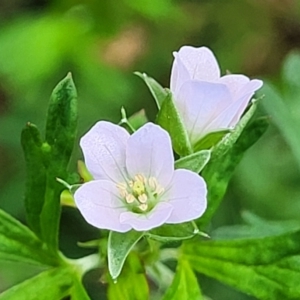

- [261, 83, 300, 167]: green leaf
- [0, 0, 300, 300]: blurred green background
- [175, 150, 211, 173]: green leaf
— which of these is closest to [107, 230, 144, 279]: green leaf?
[175, 150, 211, 173]: green leaf

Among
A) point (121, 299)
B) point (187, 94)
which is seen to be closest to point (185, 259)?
point (121, 299)

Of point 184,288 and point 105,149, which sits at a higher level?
point 105,149

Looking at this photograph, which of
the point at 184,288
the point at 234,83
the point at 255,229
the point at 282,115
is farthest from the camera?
the point at 282,115

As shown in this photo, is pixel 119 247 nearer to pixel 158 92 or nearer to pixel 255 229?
pixel 158 92

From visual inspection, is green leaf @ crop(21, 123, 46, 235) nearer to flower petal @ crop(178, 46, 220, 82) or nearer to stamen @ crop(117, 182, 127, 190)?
stamen @ crop(117, 182, 127, 190)

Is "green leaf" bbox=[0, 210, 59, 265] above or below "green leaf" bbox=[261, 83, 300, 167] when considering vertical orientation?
below

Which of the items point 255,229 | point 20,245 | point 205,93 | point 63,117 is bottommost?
point 255,229

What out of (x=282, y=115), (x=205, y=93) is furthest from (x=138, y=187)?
(x=282, y=115)

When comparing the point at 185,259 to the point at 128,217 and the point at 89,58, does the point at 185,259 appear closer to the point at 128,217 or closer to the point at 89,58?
the point at 128,217
